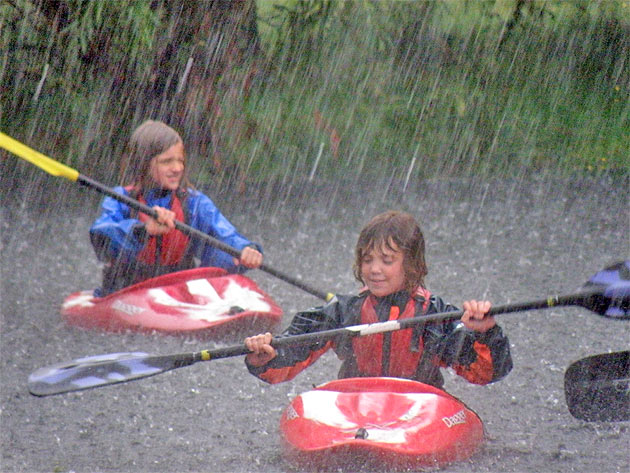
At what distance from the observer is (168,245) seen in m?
4.12

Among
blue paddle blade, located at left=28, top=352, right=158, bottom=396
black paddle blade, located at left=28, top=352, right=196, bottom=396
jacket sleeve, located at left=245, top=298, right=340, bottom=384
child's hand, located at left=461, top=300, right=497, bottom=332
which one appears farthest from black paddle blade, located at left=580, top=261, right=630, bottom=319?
blue paddle blade, located at left=28, top=352, right=158, bottom=396

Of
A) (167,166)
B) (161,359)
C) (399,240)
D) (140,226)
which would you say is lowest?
(161,359)

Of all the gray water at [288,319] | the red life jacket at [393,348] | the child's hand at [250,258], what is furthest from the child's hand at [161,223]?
the red life jacket at [393,348]

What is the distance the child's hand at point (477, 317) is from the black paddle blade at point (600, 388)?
428 millimetres

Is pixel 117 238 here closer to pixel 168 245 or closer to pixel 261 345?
pixel 168 245

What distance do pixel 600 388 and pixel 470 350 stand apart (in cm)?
44

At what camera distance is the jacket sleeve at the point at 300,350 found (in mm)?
2617

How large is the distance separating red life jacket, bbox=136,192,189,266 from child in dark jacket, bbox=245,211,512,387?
4.89 feet

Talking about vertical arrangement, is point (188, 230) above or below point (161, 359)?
A: above

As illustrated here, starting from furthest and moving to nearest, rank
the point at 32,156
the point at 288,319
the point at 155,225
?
the point at 288,319
the point at 155,225
the point at 32,156

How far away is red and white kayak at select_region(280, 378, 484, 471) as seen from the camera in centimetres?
241

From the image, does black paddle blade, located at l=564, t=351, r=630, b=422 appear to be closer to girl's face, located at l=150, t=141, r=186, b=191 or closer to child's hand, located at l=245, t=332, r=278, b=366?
child's hand, located at l=245, t=332, r=278, b=366

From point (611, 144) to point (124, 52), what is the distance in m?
3.46

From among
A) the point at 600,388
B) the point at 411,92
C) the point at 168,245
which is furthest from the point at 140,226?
the point at 411,92
